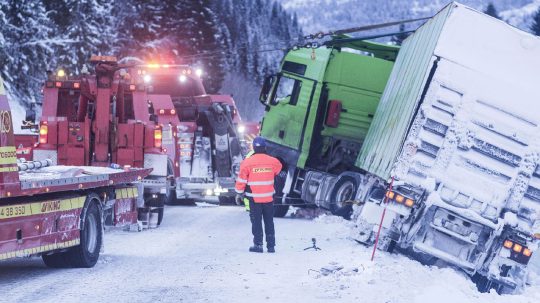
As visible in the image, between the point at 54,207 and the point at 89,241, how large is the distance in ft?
4.42

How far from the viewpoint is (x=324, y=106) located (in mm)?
19312

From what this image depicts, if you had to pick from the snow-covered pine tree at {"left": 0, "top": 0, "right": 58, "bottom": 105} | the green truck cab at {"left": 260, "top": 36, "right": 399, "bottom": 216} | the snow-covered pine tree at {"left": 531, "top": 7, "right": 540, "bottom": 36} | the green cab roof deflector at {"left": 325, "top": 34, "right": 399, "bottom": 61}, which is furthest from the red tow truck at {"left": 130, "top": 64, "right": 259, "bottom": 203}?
the snow-covered pine tree at {"left": 531, "top": 7, "right": 540, "bottom": 36}

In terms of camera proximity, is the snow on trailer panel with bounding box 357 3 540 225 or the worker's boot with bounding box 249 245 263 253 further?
the worker's boot with bounding box 249 245 263 253

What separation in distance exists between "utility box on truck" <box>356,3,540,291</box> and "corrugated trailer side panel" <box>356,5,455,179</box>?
40 centimetres

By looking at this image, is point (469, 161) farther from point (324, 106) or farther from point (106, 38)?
point (106, 38)

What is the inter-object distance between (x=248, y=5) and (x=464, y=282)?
96.5 meters

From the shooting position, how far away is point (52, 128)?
15469 millimetres

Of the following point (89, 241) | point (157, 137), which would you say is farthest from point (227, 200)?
point (89, 241)

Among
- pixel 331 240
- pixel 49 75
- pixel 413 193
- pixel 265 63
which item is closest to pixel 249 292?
pixel 413 193

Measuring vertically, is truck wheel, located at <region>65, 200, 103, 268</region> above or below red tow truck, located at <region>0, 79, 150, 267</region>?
below

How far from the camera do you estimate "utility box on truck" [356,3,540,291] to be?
11.5 meters

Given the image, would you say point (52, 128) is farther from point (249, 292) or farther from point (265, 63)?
point (265, 63)

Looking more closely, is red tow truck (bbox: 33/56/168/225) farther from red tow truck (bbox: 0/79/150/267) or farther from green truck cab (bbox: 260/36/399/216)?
green truck cab (bbox: 260/36/399/216)

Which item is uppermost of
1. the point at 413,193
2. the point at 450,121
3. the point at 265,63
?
the point at 450,121
